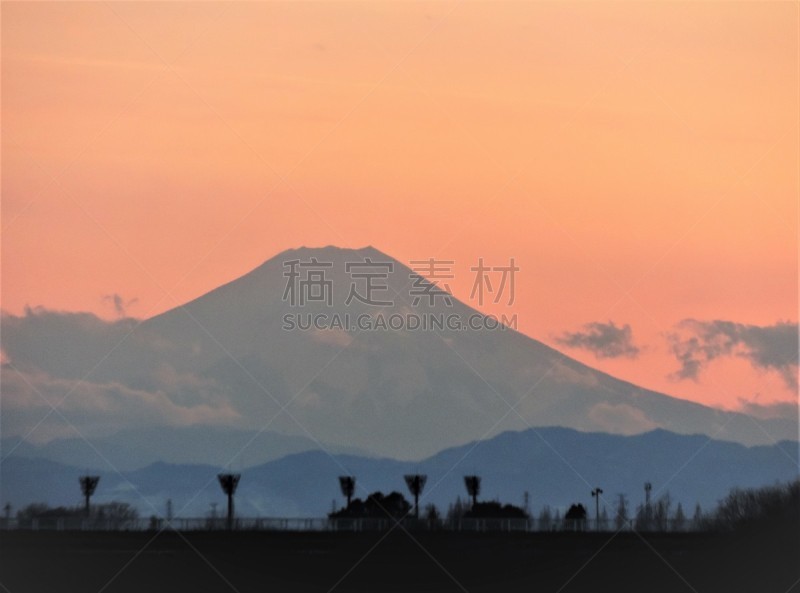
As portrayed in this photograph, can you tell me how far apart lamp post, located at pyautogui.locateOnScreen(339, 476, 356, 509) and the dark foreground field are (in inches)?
529

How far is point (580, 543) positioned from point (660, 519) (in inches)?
342

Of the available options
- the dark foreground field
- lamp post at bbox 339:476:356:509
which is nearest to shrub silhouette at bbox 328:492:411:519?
lamp post at bbox 339:476:356:509

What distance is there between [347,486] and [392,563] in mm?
21281

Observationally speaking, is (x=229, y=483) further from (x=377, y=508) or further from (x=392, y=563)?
(x=392, y=563)

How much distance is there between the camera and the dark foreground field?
104 ft

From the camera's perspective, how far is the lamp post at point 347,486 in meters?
60.5

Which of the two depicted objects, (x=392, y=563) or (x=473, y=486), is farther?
(x=473, y=486)

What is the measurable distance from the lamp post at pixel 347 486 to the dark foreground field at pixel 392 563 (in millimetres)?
13424

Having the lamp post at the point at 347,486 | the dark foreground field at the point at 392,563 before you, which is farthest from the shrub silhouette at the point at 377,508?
the dark foreground field at the point at 392,563

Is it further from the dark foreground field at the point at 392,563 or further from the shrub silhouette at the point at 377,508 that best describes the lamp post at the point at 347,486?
the dark foreground field at the point at 392,563

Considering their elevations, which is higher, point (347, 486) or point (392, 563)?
point (347, 486)

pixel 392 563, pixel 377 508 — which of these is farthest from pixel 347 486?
pixel 392 563

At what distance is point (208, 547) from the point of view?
41219 mm

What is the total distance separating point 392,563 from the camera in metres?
39.4
